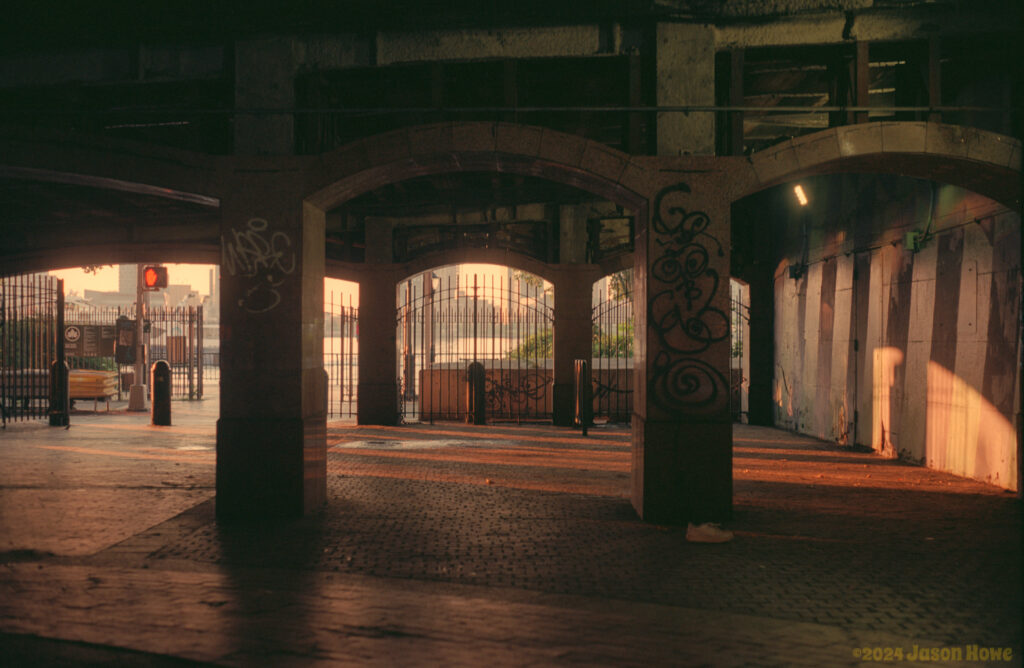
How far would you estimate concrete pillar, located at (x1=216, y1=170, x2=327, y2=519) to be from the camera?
755 cm

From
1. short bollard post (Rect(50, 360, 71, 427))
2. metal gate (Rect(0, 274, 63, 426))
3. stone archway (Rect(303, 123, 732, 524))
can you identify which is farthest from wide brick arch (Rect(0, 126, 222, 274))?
short bollard post (Rect(50, 360, 71, 427))

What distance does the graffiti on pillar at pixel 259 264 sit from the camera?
7676 millimetres

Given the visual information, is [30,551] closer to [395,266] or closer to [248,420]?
[248,420]

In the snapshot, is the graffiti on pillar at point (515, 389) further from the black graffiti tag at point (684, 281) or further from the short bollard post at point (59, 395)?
the black graffiti tag at point (684, 281)

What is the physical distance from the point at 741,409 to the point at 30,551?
1543cm

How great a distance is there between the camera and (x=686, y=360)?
24.5ft

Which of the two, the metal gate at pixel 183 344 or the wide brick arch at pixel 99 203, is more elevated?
the wide brick arch at pixel 99 203

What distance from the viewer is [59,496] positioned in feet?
27.3

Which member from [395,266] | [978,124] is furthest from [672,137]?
[395,266]

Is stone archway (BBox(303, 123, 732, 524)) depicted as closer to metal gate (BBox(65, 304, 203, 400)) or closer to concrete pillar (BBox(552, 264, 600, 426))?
concrete pillar (BBox(552, 264, 600, 426))

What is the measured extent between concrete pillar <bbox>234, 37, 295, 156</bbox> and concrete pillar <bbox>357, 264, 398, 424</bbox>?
8644 millimetres

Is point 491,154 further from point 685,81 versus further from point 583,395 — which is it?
point 583,395

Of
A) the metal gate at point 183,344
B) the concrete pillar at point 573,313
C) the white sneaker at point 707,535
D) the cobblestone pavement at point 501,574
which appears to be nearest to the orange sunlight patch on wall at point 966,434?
the cobblestone pavement at point 501,574

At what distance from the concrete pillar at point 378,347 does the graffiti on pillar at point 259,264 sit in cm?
862
